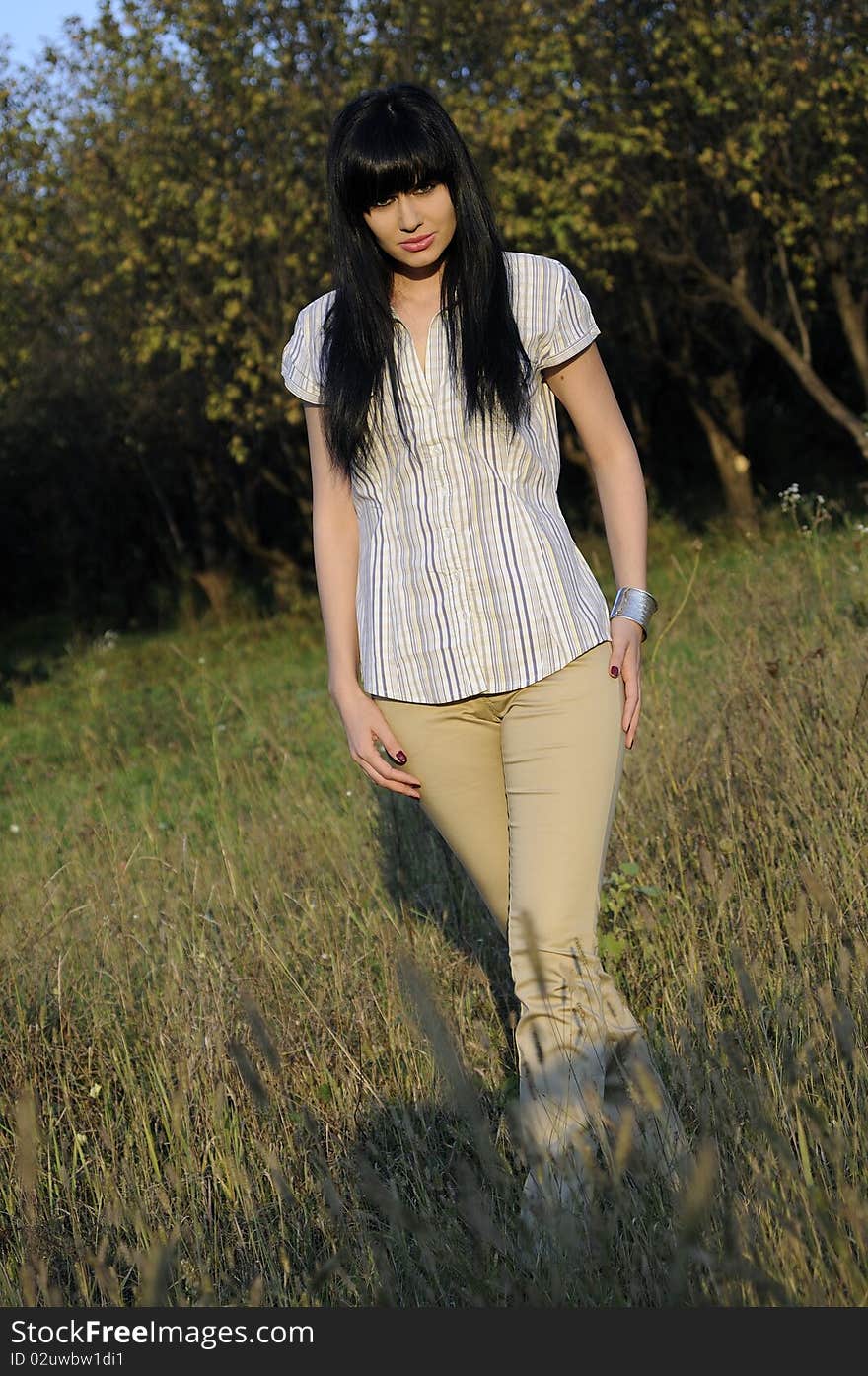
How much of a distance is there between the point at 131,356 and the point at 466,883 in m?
14.9

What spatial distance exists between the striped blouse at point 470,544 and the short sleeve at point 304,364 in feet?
0.72

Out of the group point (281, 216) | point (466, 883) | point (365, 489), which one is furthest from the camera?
point (281, 216)

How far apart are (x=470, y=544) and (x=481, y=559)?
0.13 ft

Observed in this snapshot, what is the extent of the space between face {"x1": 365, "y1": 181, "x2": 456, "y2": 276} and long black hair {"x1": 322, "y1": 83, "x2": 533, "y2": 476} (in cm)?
2

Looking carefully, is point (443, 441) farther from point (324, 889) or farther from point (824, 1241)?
point (324, 889)

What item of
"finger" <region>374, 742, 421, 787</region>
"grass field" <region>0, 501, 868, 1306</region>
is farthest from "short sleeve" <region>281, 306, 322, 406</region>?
"grass field" <region>0, 501, 868, 1306</region>

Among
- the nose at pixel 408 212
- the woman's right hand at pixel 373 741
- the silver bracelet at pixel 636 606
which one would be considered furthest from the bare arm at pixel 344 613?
the silver bracelet at pixel 636 606

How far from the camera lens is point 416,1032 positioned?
11.0 feet

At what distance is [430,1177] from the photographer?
3.04m

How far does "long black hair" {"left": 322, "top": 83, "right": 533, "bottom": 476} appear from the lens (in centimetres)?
271

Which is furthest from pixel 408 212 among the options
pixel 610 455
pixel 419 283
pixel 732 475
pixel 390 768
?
pixel 732 475

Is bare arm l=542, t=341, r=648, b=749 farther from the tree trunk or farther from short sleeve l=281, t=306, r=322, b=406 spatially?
the tree trunk

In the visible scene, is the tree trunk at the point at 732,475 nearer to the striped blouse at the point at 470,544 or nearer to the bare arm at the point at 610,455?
the bare arm at the point at 610,455

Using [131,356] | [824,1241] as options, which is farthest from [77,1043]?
[131,356]
